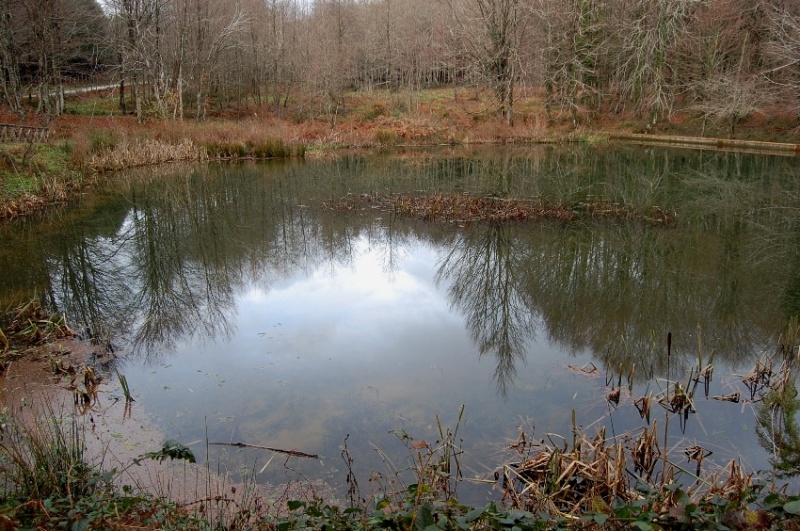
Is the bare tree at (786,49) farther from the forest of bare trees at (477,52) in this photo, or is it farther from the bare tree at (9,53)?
the bare tree at (9,53)

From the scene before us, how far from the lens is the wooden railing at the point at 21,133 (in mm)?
15805

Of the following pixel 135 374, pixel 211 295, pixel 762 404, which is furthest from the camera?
pixel 211 295

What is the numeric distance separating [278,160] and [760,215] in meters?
16.9

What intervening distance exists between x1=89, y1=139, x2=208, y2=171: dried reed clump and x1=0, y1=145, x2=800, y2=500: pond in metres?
4.68

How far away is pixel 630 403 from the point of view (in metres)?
5.06

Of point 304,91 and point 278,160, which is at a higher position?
point 304,91

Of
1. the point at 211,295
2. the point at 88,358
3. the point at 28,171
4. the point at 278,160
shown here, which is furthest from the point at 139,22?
the point at 88,358

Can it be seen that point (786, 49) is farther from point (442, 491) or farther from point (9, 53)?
point (9, 53)

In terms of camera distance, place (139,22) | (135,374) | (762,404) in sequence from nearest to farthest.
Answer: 1. (762,404)
2. (135,374)
3. (139,22)

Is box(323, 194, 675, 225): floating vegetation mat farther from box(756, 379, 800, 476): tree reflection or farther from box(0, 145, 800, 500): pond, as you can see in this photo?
box(756, 379, 800, 476): tree reflection

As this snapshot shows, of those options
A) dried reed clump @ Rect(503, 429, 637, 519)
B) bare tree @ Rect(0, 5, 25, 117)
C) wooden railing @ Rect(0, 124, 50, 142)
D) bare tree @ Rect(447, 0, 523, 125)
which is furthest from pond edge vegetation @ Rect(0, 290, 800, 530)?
bare tree @ Rect(447, 0, 523, 125)

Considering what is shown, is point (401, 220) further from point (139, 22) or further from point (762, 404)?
point (139, 22)

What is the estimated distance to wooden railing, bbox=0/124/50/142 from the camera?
622 inches

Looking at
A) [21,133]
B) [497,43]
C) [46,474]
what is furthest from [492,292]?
[497,43]
